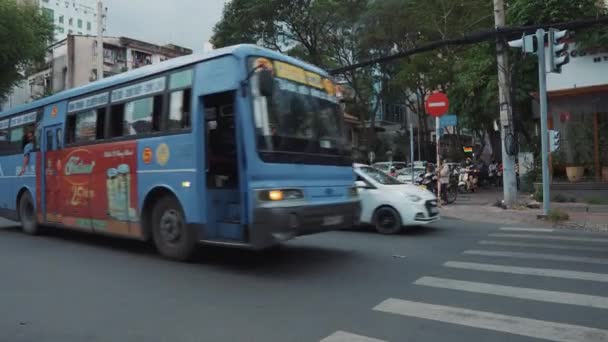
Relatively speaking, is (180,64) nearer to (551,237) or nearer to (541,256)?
(541,256)

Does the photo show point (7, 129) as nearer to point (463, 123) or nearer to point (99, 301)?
point (99, 301)

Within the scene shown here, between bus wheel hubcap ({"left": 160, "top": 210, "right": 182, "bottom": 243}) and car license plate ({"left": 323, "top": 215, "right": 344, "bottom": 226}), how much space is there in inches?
86.7

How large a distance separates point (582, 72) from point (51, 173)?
52.8 feet

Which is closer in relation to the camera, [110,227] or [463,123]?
[110,227]

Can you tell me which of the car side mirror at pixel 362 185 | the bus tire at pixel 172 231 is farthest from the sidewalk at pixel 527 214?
the bus tire at pixel 172 231

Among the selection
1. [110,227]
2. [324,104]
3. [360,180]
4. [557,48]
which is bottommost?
[110,227]

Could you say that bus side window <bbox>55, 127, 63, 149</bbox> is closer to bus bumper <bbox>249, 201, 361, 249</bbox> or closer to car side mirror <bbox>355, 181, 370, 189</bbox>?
bus bumper <bbox>249, 201, 361, 249</bbox>

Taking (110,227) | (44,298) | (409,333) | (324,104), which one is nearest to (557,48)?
(324,104)

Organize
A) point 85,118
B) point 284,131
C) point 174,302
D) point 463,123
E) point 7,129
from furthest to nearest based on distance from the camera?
1. point 463,123
2. point 7,129
3. point 85,118
4. point 284,131
5. point 174,302

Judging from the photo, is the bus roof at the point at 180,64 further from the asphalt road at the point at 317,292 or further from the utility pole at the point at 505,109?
the utility pole at the point at 505,109

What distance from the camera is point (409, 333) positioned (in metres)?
4.24

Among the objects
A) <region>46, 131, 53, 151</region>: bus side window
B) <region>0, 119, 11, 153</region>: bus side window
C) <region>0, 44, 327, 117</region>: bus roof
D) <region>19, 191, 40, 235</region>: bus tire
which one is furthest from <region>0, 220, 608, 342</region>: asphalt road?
<region>0, 119, 11, 153</region>: bus side window

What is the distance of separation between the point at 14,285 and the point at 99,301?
1.60m

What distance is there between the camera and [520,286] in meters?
5.75
